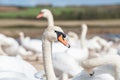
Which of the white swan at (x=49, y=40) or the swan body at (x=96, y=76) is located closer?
the white swan at (x=49, y=40)

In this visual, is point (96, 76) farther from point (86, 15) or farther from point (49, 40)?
point (86, 15)

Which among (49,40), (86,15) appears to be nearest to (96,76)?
(49,40)

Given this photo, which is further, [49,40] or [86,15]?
[86,15]

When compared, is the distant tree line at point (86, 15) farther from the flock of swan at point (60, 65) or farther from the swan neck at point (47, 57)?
the swan neck at point (47, 57)

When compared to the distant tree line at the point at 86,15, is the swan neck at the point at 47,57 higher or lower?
lower

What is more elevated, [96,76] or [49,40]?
[49,40]

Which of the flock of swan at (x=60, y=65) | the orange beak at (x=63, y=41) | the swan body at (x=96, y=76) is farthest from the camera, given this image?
the swan body at (x=96, y=76)

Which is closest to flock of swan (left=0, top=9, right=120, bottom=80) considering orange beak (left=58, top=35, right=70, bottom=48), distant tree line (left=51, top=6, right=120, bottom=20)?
orange beak (left=58, top=35, right=70, bottom=48)

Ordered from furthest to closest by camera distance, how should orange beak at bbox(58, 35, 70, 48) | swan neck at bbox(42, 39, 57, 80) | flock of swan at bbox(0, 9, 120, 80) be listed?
swan neck at bbox(42, 39, 57, 80) → flock of swan at bbox(0, 9, 120, 80) → orange beak at bbox(58, 35, 70, 48)

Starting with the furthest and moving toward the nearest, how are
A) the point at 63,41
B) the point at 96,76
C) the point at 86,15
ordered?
the point at 86,15, the point at 96,76, the point at 63,41

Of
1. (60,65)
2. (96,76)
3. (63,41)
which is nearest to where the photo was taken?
(63,41)

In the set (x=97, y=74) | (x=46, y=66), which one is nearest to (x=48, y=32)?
(x=46, y=66)

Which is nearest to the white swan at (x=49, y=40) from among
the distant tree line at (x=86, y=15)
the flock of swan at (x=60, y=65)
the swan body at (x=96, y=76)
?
the flock of swan at (x=60, y=65)

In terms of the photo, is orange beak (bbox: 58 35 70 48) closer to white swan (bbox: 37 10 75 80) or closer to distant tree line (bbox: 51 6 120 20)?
white swan (bbox: 37 10 75 80)
